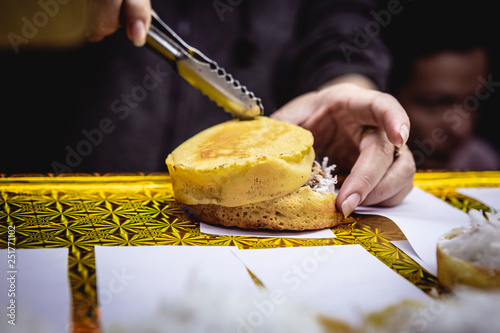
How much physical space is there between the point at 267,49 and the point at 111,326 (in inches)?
79.8

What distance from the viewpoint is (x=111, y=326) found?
2.37 ft

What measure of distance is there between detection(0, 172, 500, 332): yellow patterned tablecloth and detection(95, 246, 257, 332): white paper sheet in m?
0.03

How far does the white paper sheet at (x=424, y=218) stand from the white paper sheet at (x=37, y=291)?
31.1 inches

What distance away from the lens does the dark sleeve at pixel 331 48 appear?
2217mm

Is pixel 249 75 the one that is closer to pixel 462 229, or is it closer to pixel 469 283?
pixel 462 229

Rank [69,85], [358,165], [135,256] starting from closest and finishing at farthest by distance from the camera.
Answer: [135,256] < [358,165] < [69,85]

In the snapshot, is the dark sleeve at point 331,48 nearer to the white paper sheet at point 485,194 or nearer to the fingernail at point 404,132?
the white paper sheet at point 485,194

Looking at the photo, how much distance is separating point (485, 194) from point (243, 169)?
102cm

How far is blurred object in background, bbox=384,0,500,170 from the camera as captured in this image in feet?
10.9

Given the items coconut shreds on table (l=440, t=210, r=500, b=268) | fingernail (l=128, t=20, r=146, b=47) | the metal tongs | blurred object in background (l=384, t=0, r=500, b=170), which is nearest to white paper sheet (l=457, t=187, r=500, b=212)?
coconut shreds on table (l=440, t=210, r=500, b=268)

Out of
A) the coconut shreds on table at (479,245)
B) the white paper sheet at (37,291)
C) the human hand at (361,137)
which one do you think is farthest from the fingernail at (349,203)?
the white paper sheet at (37,291)

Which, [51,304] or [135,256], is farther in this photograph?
[135,256]

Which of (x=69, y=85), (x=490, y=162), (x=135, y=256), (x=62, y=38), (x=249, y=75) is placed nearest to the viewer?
(x=135, y=256)

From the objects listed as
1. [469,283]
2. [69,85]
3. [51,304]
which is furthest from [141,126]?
[469,283]
